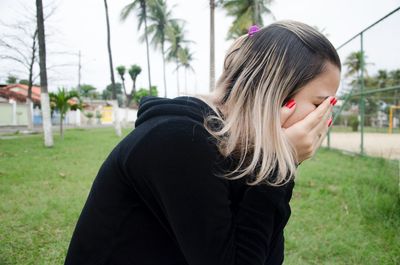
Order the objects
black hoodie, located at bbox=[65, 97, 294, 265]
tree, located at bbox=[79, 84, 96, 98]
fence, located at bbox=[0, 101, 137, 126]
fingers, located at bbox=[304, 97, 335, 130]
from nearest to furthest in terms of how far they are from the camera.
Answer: black hoodie, located at bbox=[65, 97, 294, 265], fingers, located at bbox=[304, 97, 335, 130], fence, located at bbox=[0, 101, 137, 126], tree, located at bbox=[79, 84, 96, 98]

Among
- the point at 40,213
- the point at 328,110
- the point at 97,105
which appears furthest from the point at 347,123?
the point at 97,105

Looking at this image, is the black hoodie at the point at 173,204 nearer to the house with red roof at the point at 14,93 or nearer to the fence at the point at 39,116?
the house with red roof at the point at 14,93

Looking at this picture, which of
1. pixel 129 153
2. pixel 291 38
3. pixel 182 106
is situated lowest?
pixel 129 153

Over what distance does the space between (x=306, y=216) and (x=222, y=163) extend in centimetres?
283

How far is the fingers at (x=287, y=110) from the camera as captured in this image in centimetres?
92

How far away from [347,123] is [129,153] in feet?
41.3

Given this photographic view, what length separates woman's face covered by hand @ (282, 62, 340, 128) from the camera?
37.7 inches

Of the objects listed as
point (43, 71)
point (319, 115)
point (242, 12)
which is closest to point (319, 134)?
point (319, 115)

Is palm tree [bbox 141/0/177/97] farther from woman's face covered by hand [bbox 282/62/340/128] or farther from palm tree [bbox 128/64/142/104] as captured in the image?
woman's face covered by hand [bbox 282/62/340/128]

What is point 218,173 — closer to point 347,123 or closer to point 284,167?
point 284,167

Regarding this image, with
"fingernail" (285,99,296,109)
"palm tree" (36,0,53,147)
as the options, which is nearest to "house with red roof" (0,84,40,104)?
"palm tree" (36,0,53,147)

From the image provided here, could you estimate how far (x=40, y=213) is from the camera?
338 cm

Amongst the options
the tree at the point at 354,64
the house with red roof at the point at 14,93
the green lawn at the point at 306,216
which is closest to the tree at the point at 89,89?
the house with red roof at the point at 14,93

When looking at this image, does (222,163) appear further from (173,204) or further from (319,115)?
(319,115)
